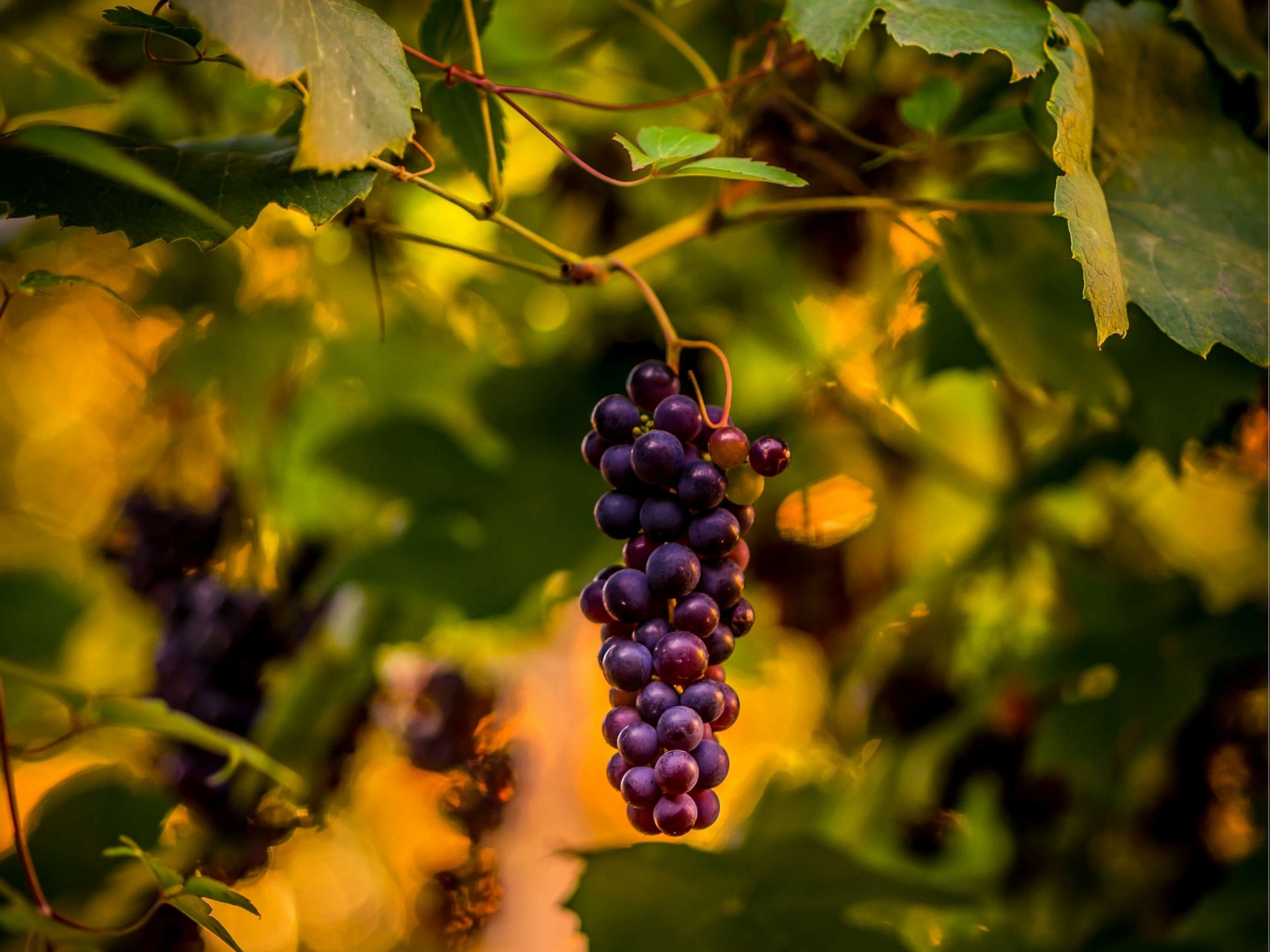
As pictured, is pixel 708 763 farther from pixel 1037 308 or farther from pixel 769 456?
pixel 1037 308

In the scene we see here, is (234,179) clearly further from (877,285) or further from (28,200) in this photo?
(877,285)

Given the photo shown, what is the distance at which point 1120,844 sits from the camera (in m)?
1.13

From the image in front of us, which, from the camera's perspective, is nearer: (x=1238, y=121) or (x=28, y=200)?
(x=28, y=200)

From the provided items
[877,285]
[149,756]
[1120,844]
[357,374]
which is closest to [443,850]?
[149,756]

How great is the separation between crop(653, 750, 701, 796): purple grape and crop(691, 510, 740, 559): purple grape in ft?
0.34

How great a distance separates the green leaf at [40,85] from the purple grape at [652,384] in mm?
562

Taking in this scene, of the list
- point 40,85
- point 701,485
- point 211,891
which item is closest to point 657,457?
point 701,485

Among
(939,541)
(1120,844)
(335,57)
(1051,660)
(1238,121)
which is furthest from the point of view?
(939,541)

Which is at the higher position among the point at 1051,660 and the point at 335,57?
the point at 335,57

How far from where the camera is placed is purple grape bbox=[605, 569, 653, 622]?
0.47m

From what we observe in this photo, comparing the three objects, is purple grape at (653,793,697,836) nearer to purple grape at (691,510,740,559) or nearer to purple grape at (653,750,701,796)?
purple grape at (653,750,701,796)

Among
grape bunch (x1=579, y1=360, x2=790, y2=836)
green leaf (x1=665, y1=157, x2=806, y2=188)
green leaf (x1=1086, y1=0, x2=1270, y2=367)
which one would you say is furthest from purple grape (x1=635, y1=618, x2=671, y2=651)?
green leaf (x1=1086, y1=0, x2=1270, y2=367)

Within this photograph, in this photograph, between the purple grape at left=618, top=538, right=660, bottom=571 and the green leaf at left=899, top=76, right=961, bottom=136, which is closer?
the purple grape at left=618, top=538, right=660, bottom=571

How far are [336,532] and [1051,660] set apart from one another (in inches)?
34.1
